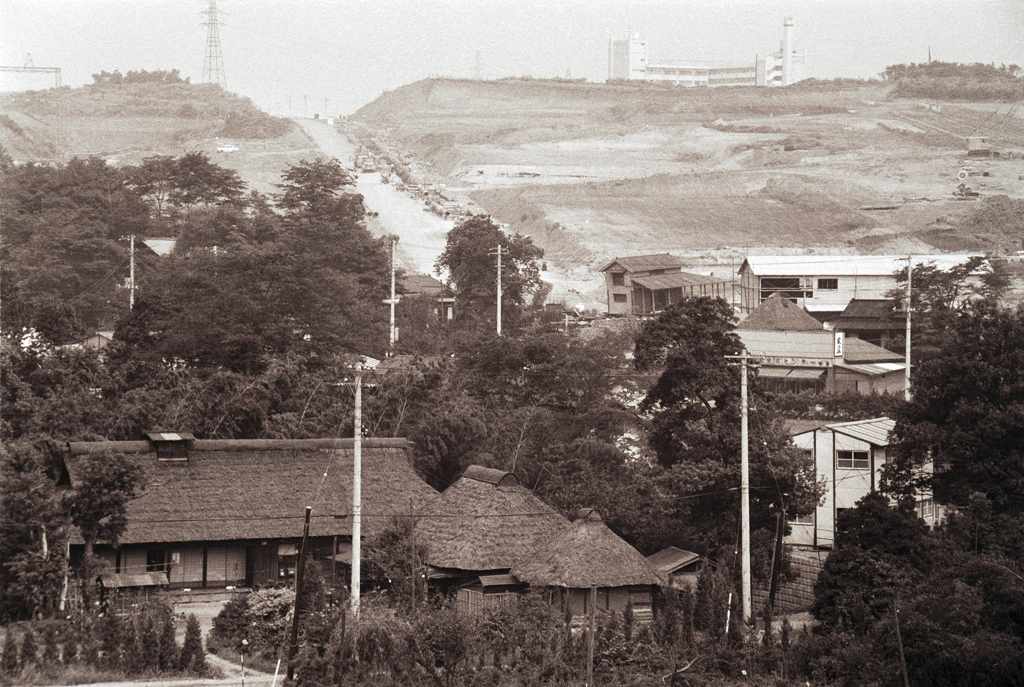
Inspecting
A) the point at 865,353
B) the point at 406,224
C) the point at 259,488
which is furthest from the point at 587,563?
the point at 406,224

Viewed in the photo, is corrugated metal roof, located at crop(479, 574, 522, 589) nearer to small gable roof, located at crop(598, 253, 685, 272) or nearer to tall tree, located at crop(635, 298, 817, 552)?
tall tree, located at crop(635, 298, 817, 552)

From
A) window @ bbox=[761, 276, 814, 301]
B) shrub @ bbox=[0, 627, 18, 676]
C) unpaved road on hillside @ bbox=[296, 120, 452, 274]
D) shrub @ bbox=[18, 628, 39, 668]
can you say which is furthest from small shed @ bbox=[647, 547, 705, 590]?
unpaved road on hillside @ bbox=[296, 120, 452, 274]

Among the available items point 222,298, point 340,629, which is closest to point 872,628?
point 340,629

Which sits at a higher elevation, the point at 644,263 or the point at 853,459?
the point at 644,263

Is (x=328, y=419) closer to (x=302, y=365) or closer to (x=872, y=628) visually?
(x=302, y=365)

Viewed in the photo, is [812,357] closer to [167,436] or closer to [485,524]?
[485,524]
